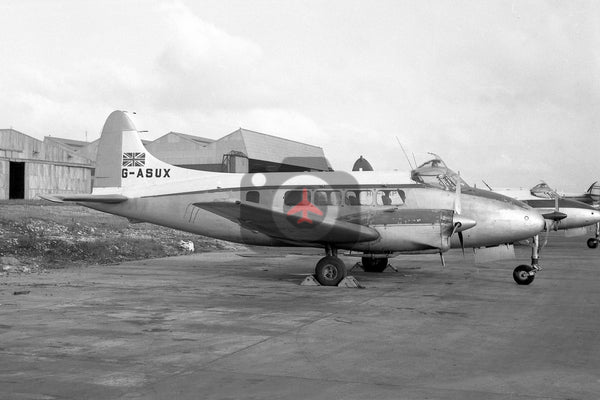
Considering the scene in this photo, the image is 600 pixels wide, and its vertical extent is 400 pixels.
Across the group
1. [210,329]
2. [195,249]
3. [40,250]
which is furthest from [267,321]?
[195,249]

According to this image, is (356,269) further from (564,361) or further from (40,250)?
(564,361)

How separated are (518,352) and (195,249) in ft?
70.0

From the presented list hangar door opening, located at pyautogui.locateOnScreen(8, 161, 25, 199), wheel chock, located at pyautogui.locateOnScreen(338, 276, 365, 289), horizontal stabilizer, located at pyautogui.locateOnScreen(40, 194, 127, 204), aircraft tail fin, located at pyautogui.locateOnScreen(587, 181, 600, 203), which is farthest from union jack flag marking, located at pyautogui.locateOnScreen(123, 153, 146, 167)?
hangar door opening, located at pyautogui.locateOnScreen(8, 161, 25, 199)

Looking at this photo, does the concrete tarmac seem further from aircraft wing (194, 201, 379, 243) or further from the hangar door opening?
the hangar door opening

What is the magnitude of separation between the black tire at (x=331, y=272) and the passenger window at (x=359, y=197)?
5.55ft

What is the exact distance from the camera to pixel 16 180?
2110 inches

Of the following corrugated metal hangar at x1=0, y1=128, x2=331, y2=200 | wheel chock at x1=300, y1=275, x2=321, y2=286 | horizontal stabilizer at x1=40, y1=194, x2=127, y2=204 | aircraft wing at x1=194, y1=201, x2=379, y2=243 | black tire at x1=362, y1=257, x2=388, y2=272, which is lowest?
wheel chock at x1=300, y1=275, x2=321, y2=286

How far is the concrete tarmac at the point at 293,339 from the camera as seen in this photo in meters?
6.29

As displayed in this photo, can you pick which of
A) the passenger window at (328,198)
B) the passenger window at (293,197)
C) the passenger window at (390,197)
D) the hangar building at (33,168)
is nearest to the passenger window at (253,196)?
the passenger window at (293,197)

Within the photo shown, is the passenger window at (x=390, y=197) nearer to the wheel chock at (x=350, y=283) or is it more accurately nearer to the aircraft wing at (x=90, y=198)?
the wheel chock at (x=350, y=283)

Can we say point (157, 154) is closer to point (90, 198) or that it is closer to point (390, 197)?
point (90, 198)

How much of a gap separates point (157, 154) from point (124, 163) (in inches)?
1763

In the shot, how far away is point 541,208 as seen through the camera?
102ft

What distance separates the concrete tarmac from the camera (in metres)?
6.29
